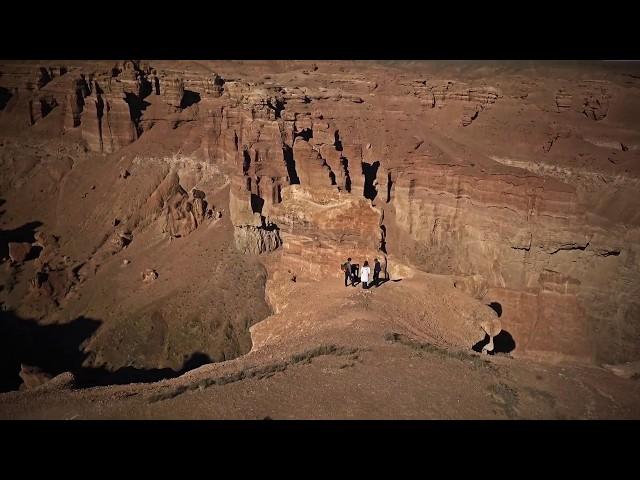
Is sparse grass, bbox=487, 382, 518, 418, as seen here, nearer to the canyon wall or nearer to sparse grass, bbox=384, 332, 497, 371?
sparse grass, bbox=384, 332, 497, 371

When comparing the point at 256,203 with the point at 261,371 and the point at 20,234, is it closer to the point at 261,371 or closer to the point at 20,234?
the point at 261,371

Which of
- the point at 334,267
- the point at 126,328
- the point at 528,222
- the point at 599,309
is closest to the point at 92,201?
the point at 126,328

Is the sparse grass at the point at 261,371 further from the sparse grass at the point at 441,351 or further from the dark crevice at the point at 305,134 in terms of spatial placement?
the dark crevice at the point at 305,134

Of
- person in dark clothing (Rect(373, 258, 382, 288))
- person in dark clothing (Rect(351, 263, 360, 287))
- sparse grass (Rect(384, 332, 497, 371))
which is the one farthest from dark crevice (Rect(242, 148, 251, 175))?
sparse grass (Rect(384, 332, 497, 371))

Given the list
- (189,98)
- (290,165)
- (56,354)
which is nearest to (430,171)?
(290,165)

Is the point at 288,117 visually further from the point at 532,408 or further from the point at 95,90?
the point at 532,408

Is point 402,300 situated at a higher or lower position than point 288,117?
lower

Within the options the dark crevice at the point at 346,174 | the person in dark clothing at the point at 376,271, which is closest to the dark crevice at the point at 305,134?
the dark crevice at the point at 346,174
